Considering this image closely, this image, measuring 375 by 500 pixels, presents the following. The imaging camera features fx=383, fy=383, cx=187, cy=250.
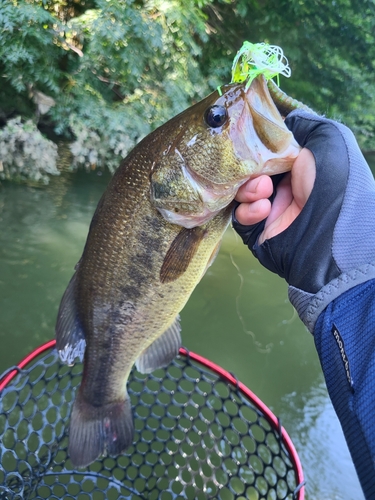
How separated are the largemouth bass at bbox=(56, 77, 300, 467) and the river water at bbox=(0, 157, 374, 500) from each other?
5.86ft

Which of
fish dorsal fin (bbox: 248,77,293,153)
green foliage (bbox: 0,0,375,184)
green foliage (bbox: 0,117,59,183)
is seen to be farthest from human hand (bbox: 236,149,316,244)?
green foliage (bbox: 0,117,59,183)

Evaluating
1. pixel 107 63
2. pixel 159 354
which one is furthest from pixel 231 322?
pixel 107 63

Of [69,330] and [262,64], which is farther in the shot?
[69,330]

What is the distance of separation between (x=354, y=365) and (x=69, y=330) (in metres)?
1.13

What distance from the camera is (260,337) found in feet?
13.2

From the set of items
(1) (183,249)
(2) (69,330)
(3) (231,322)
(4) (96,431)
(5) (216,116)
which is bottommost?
(3) (231,322)

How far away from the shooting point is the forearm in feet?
3.19

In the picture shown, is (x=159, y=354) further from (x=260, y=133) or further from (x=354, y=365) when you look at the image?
(x=260, y=133)

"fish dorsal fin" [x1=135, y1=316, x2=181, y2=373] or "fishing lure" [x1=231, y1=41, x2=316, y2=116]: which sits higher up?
"fishing lure" [x1=231, y1=41, x2=316, y2=116]

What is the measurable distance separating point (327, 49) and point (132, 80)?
5474 mm

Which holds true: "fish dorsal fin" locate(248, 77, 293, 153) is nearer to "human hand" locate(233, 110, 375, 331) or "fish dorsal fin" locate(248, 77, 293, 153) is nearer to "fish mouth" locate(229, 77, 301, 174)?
"fish mouth" locate(229, 77, 301, 174)

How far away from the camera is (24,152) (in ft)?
18.7

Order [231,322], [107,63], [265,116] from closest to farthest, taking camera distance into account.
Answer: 1. [265,116]
2. [231,322]
3. [107,63]

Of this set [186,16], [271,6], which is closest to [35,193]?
[186,16]
